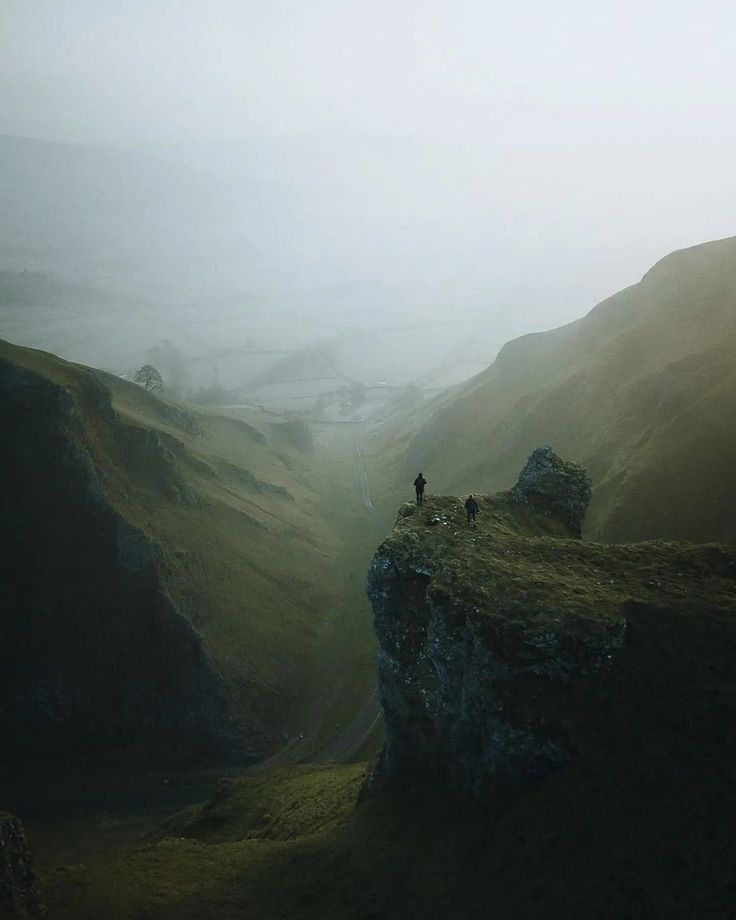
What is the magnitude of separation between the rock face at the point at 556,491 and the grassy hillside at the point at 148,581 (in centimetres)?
3364

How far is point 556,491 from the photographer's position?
2207 inches

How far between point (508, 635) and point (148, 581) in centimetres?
5505

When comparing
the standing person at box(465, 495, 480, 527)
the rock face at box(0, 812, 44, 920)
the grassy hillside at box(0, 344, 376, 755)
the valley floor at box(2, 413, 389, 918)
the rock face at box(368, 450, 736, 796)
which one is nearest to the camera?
the rock face at box(368, 450, 736, 796)

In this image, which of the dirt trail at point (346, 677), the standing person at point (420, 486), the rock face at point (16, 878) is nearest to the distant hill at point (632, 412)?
the dirt trail at point (346, 677)

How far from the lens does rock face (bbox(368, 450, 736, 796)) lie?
29906 millimetres

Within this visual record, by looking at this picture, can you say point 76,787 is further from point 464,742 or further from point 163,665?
point 464,742

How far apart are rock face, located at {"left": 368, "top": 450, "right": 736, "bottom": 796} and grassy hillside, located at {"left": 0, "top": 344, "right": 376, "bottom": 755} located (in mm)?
34420

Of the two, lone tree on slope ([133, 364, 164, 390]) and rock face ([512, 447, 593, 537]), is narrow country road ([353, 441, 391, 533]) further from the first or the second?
lone tree on slope ([133, 364, 164, 390])

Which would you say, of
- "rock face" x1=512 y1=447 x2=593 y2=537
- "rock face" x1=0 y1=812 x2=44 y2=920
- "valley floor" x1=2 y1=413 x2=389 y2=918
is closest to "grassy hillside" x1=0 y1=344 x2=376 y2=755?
"valley floor" x1=2 y1=413 x2=389 y2=918

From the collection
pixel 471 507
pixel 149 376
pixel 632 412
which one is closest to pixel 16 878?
pixel 471 507

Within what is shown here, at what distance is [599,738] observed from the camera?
93.1 ft

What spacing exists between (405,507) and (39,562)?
50258 mm

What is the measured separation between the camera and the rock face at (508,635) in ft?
98.1

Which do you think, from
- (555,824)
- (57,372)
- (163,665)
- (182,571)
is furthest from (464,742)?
(57,372)
